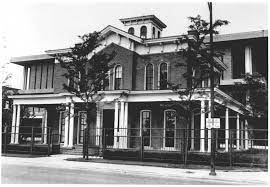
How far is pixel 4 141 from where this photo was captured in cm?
2516

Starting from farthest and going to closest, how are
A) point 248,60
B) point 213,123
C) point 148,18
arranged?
point 148,18, point 248,60, point 213,123

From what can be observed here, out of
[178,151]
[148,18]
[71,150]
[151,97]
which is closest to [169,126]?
[151,97]

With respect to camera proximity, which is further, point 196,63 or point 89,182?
point 196,63

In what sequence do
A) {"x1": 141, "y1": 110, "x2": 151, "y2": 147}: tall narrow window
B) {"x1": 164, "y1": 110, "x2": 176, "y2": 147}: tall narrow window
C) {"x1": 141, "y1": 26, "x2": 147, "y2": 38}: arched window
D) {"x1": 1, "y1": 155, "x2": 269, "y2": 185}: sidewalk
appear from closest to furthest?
{"x1": 1, "y1": 155, "x2": 269, "y2": 185}: sidewalk < {"x1": 164, "y1": 110, "x2": 176, "y2": 147}: tall narrow window < {"x1": 141, "y1": 110, "x2": 151, "y2": 147}: tall narrow window < {"x1": 141, "y1": 26, "x2": 147, "y2": 38}: arched window

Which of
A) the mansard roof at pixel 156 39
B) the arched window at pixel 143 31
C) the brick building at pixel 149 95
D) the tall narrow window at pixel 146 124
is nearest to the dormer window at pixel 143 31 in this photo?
the arched window at pixel 143 31

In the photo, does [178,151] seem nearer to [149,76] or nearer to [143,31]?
[149,76]

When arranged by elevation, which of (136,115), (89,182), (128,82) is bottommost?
(89,182)

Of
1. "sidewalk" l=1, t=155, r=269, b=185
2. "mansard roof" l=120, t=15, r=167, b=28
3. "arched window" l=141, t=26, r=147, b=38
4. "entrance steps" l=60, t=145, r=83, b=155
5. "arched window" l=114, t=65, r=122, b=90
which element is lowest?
"sidewalk" l=1, t=155, r=269, b=185

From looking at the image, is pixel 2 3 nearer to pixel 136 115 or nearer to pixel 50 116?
pixel 136 115

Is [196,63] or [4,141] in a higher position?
[196,63]

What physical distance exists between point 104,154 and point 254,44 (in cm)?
1505

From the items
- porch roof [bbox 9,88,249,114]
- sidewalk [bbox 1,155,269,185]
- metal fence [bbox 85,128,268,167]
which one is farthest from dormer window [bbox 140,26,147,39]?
sidewalk [bbox 1,155,269,185]

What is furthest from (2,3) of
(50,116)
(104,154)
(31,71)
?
(31,71)

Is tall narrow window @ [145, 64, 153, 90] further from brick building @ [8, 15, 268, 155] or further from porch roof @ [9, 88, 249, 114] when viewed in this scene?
porch roof @ [9, 88, 249, 114]
